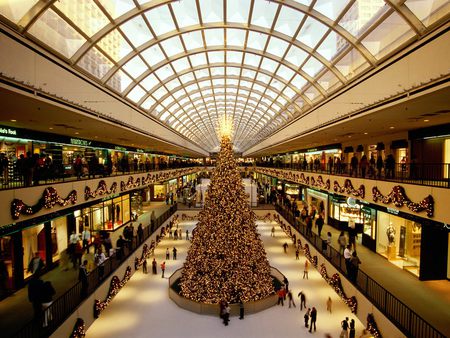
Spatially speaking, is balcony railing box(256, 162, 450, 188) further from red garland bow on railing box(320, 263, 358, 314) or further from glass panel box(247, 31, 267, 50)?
glass panel box(247, 31, 267, 50)

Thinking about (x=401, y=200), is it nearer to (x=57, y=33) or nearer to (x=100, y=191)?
(x=100, y=191)

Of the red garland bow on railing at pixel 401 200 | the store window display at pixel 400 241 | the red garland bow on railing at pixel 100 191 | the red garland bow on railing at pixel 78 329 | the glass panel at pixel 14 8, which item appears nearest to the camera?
the red garland bow on railing at pixel 78 329

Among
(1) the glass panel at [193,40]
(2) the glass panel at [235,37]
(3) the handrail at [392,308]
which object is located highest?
(2) the glass panel at [235,37]

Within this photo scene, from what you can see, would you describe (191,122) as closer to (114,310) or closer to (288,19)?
(288,19)

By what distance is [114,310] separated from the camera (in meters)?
17.2

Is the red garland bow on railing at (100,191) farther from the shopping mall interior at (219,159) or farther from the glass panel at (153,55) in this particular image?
the glass panel at (153,55)

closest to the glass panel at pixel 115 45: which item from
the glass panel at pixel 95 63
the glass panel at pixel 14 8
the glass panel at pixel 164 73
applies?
the glass panel at pixel 95 63

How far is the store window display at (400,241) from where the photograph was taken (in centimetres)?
1509

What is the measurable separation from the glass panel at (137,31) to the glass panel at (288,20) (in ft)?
27.2

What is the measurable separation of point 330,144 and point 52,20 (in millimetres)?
24902

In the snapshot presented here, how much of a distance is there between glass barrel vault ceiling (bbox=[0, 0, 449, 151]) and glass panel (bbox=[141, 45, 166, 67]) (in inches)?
3.9

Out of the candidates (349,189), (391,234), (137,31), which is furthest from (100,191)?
(391,234)

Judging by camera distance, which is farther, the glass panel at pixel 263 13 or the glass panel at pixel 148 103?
the glass panel at pixel 148 103

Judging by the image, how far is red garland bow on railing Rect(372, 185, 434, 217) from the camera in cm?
914
